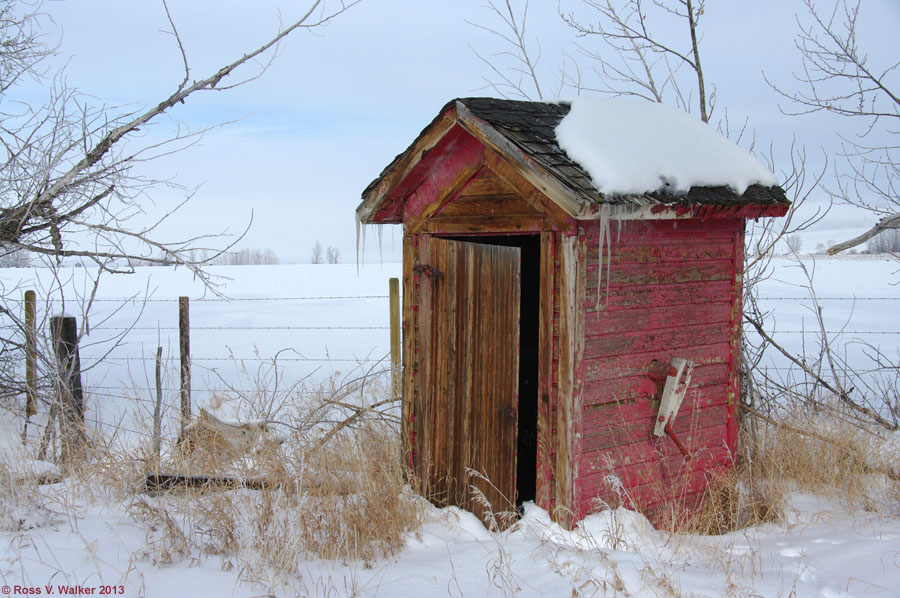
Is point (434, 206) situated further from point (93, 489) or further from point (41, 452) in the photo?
point (41, 452)

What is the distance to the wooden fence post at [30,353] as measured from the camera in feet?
22.0

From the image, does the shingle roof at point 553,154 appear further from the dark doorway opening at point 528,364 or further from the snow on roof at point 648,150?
the dark doorway opening at point 528,364

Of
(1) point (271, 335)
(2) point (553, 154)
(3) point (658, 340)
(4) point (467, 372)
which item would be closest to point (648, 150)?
(2) point (553, 154)

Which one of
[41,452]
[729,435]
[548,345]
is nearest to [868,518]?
[729,435]

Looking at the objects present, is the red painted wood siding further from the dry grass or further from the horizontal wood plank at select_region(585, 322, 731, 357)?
Answer: the dry grass

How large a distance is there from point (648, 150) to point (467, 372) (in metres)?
1.95

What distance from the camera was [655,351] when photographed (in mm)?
4473

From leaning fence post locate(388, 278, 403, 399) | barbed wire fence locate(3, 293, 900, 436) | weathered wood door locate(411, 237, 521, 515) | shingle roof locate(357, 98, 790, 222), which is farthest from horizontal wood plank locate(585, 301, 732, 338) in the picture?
barbed wire fence locate(3, 293, 900, 436)

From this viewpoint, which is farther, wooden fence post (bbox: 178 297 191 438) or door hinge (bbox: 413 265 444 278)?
wooden fence post (bbox: 178 297 191 438)

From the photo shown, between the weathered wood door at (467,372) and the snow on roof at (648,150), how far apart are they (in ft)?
2.70

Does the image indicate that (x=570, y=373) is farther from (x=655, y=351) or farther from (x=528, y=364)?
(x=528, y=364)

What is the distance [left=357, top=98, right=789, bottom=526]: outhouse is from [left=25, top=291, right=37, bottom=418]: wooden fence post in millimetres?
4022

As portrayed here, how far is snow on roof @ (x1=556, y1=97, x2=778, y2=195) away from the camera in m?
3.98

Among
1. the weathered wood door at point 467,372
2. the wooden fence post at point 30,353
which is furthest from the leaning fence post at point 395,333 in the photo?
the wooden fence post at point 30,353
